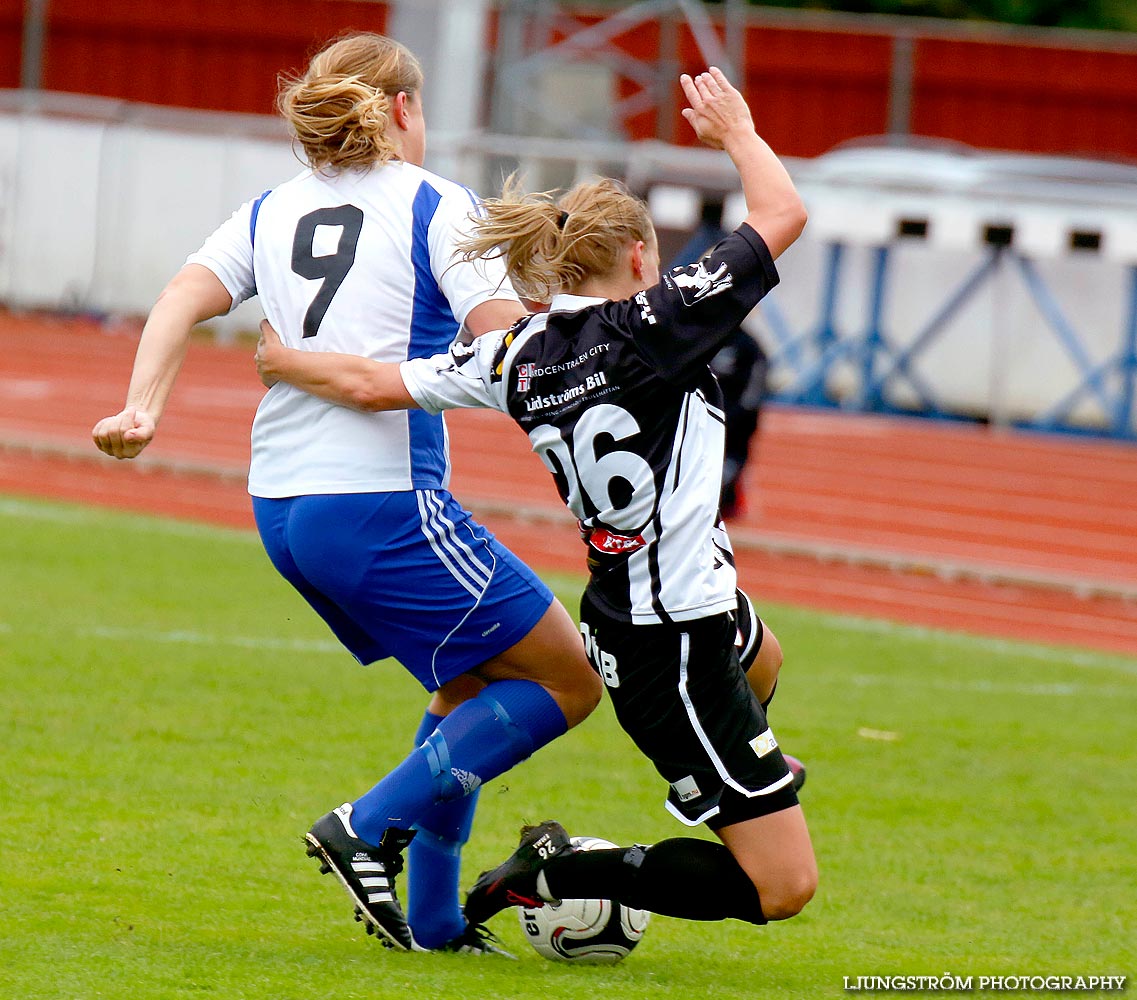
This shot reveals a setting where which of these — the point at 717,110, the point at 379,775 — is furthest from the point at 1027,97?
the point at 717,110

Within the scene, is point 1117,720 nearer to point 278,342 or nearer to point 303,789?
point 303,789

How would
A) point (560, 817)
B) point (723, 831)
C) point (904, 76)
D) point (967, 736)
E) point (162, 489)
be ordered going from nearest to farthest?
1. point (723, 831)
2. point (560, 817)
3. point (967, 736)
4. point (162, 489)
5. point (904, 76)

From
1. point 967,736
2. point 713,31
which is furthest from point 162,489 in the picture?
point 713,31

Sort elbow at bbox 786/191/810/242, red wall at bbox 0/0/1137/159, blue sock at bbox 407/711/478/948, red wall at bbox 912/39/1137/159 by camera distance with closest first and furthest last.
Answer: elbow at bbox 786/191/810/242, blue sock at bbox 407/711/478/948, red wall at bbox 912/39/1137/159, red wall at bbox 0/0/1137/159

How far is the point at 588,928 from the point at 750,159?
1.75m

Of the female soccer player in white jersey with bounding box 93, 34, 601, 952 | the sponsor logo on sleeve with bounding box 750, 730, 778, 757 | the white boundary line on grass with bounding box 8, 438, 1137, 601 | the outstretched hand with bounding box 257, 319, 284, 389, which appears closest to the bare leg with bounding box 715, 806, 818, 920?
the sponsor logo on sleeve with bounding box 750, 730, 778, 757

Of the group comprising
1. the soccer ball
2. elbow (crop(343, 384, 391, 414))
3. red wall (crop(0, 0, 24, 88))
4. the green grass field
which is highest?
red wall (crop(0, 0, 24, 88))

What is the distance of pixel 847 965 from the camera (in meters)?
4.08

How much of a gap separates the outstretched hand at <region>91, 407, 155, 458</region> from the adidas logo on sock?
972mm

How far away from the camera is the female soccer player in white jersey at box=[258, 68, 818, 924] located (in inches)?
139

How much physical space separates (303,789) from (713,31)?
22.7 metres

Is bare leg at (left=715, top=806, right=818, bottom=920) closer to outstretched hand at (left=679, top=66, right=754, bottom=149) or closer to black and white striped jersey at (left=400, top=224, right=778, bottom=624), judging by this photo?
black and white striped jersey at (left=400, top=224, right=778, bottom=624)

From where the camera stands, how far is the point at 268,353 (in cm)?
386

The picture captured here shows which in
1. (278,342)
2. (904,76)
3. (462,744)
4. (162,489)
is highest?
(904,76)
